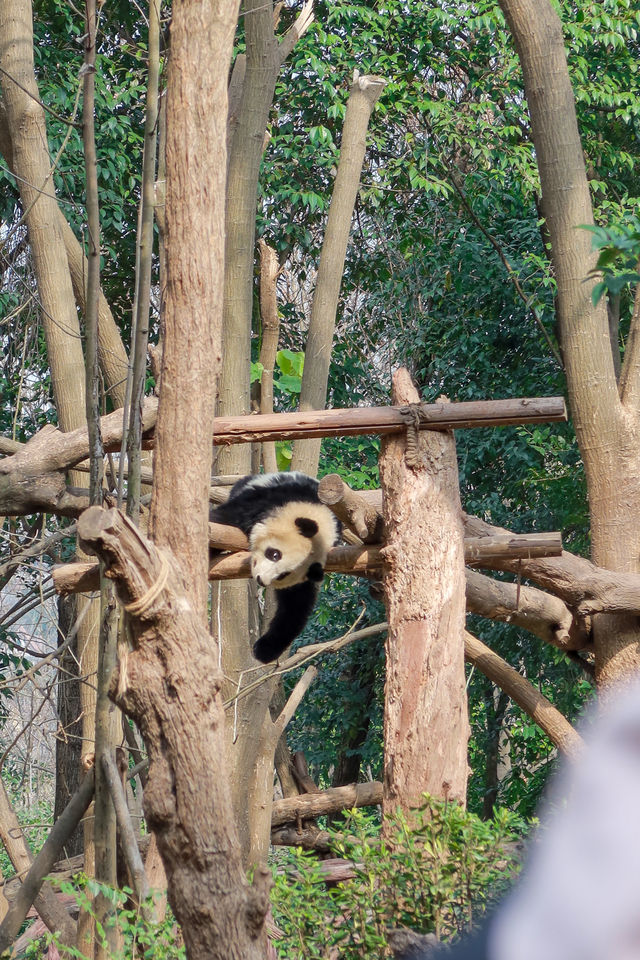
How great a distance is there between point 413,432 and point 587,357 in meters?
1.59

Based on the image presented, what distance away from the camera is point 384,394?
8625mm

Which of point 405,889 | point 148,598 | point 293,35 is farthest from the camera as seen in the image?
point 293,35

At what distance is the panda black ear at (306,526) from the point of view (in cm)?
389

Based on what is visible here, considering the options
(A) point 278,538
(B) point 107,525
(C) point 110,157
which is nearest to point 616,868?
(B) point 107,525

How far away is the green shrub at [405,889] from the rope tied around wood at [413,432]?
1.25 metres

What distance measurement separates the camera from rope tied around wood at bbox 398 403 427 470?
3467mm

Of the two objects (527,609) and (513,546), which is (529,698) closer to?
(527,609)

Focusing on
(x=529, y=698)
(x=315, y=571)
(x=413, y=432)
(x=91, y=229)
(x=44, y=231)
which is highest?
(x=44, y=231)

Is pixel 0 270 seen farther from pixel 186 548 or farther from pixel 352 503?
pixel 186 548

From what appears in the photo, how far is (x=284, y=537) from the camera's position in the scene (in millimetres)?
3867

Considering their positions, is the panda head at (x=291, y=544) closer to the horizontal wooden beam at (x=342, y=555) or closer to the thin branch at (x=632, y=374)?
the horizontal wooden beam at (x=342, y=555)

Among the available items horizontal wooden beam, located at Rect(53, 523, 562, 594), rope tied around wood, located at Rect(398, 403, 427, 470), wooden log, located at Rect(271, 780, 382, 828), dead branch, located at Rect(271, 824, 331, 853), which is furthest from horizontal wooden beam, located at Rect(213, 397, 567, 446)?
dead branch, located at Rect(271, 824, 331, 853)

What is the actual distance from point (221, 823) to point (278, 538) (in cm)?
186

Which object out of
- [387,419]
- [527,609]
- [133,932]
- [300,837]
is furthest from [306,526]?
[300,837]
